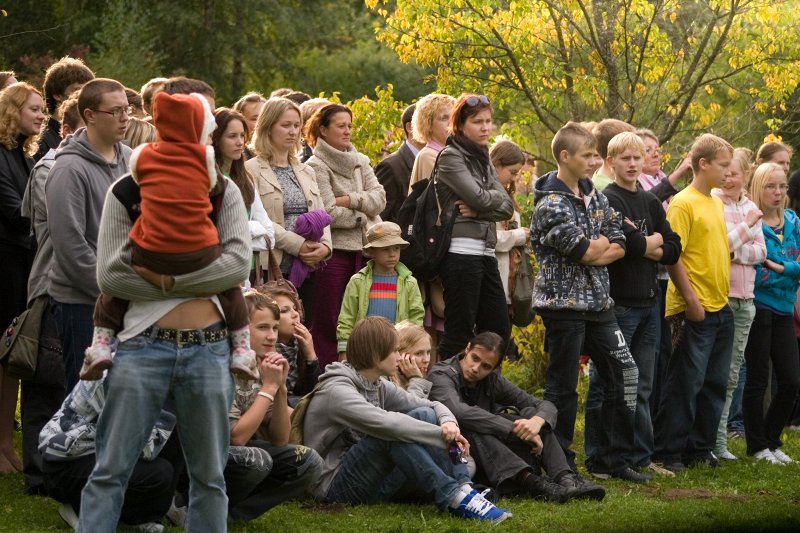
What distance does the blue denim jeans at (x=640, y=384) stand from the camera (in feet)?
28.5

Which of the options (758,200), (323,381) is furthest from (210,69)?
(323,381)

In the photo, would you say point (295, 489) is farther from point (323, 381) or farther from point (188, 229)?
point (188, 229)

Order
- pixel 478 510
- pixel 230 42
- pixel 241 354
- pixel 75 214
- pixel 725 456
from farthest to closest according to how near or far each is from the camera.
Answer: pixel 230 42, pixel 725 456, pixel 478 510, pixel 75 214, pixel 241 354

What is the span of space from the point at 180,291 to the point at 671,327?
506 centimetres

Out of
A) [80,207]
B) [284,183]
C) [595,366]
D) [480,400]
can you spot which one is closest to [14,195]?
[80,207]

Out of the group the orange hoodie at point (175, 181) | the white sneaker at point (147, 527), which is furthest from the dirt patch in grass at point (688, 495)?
the orange hoodie at point (175, 181)

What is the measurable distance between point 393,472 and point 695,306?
2827 mm

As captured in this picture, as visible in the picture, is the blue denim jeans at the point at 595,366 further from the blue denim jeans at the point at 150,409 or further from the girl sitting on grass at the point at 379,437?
the blue denim jeans at the point at 150,409

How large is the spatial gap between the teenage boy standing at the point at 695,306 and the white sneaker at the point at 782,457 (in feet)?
2.14

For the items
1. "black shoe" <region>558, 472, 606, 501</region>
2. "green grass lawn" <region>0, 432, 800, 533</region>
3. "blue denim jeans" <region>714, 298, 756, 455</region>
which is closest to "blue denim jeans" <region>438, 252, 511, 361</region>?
"green grass lawn" <region>0, 432, 800, 533</region>

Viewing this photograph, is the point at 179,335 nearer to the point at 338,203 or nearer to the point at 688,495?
the point at 338,203

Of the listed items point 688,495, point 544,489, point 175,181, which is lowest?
point 688,495

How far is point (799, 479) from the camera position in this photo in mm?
8977

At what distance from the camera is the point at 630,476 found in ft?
28.2
